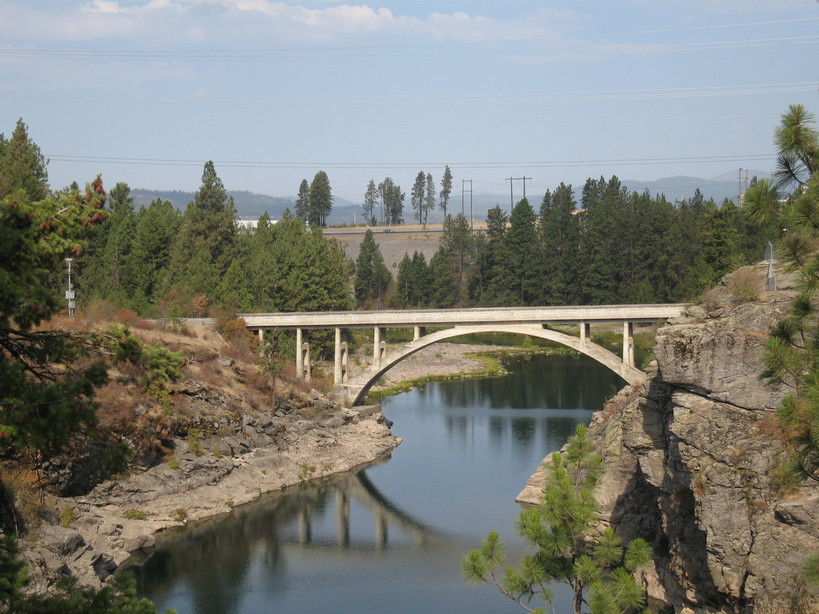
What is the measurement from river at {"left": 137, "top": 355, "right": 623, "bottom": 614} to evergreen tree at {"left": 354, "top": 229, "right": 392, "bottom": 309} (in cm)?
2579

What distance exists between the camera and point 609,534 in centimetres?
1252

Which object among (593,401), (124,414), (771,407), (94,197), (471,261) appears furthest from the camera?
(471,261)

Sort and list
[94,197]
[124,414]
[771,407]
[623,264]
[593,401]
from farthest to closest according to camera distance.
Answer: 1. [623,264]
2. [593,401]
3. [124,414]
4. [771,407]
5. [94,197]

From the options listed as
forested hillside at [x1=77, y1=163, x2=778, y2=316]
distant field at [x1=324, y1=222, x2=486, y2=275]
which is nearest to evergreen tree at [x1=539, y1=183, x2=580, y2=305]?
forested hillside at [x1=77, y1=163, x2=778, y2=316]

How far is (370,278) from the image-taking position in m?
63.8

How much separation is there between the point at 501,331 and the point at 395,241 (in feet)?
154

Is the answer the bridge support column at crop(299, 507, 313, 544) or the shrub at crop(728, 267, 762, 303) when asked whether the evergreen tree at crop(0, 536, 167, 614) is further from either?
the bridge support column at crop(299, 507, 313, 544)

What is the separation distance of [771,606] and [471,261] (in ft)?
174

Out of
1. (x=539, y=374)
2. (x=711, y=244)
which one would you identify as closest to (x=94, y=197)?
(x=711, y=244)

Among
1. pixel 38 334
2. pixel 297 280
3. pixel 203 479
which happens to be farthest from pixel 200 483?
pixel 38 334

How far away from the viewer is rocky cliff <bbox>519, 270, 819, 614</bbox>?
572 inches

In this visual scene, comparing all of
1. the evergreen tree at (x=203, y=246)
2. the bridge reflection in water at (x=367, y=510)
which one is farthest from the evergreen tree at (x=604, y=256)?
the bridge reflection in water at (x=367, y=510)

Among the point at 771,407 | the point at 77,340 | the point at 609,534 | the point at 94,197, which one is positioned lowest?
the point at 609,534

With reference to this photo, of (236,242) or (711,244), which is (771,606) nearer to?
(711,244)
